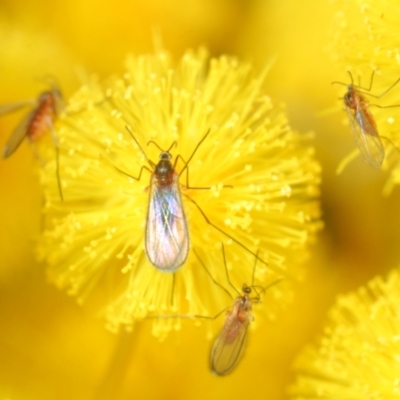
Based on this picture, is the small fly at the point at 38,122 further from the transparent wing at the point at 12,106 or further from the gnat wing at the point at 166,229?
the gnat wing at the point at 166,229

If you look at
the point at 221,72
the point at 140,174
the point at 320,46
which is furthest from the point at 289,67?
the point at 140,174

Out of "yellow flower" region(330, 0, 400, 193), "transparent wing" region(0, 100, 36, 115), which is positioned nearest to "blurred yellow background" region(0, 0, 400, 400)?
"transparent wing" region(0, 100, 36, 115)

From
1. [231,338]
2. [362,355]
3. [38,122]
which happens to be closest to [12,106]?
[38,122]

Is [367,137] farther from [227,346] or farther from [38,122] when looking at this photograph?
[38,122]

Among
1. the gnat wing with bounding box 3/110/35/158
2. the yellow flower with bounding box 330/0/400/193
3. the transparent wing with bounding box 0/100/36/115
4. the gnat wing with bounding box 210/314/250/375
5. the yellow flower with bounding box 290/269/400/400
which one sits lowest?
the gnat wing with bounding box 210/314/250/375

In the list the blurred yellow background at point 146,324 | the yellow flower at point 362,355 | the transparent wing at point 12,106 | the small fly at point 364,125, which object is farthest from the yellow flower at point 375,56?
the transparent wing at point 12,106

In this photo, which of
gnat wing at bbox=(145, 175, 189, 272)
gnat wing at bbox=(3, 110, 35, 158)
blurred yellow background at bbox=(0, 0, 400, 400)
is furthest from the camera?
blurred yellow background at bbox=(0, 0, 400, 400)

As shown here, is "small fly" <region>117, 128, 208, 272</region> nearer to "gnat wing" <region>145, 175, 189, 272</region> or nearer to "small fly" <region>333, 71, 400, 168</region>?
"gnat wing" <region>145, 175, 189, 272</region>
